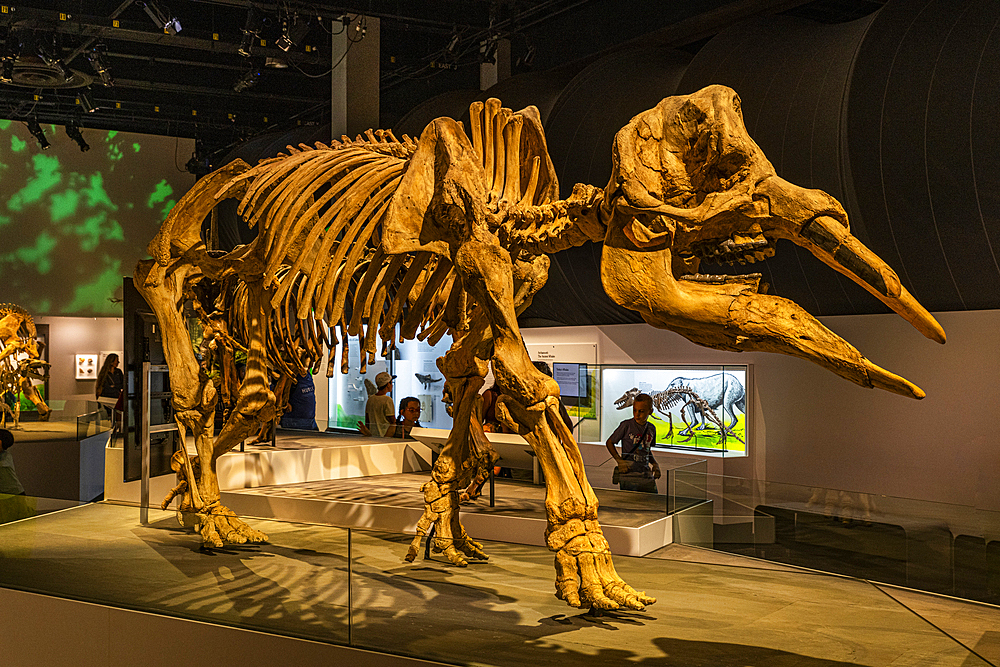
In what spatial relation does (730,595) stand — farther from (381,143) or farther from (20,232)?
(20,232)

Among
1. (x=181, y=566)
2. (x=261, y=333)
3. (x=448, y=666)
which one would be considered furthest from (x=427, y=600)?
(x=261, y=333)

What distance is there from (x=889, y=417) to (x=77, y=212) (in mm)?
13440

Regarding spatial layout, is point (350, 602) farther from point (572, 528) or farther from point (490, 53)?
point (490, 53)

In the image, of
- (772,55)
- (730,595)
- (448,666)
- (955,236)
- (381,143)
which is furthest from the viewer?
(772,55)

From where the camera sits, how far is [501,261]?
13.4 ft

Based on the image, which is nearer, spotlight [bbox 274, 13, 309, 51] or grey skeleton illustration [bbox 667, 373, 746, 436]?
grey skeleton illustration [bbox 667, 373, 746, 436]

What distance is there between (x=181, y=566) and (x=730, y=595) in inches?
100

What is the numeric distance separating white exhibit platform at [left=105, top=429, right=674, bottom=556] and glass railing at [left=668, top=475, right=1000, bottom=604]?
726 mm

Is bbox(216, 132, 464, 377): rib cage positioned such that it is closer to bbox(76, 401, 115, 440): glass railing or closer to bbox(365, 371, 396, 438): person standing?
bbox(365, 371, 396, 438): person standing

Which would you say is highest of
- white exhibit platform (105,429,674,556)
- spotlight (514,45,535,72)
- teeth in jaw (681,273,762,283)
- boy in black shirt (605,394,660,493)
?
spotlight (514,45,535,72)

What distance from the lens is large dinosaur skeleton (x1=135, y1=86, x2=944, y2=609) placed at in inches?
125

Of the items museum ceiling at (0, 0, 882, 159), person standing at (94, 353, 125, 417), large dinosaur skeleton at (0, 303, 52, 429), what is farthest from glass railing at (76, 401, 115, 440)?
museum ceiling at (0, 0, 882, 159)

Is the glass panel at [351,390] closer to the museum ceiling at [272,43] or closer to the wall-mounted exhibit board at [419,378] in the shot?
the wall-mounted exhibit board at [419,378]

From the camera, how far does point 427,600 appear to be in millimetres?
3855
